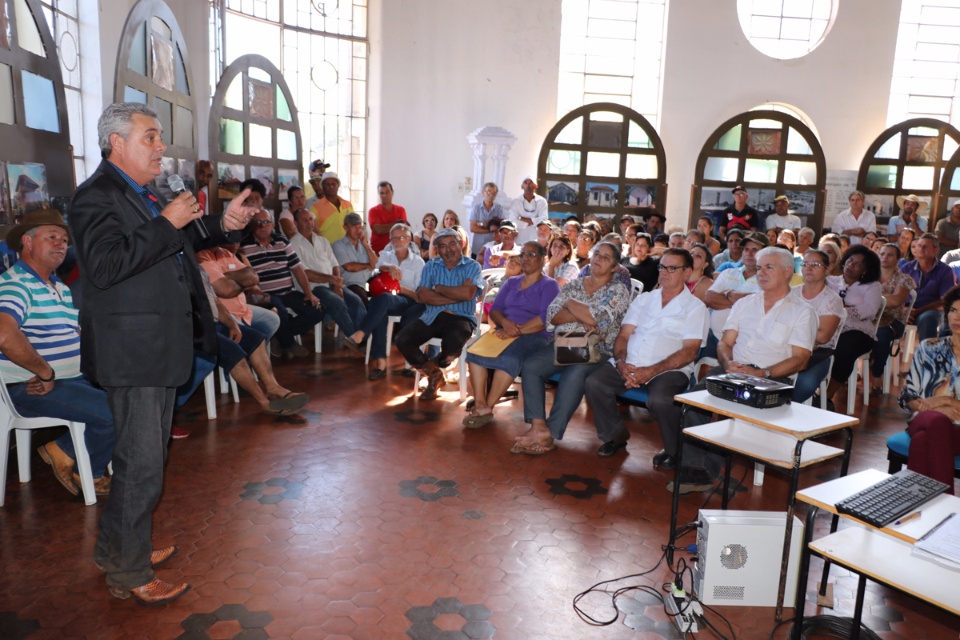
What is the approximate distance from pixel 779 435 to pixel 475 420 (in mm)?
1997

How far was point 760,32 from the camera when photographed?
11203 mm

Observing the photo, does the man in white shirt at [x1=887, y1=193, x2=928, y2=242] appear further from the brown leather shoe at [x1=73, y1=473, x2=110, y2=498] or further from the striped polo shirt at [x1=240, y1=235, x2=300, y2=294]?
the brown leather shoe at [x1=73, y1=473, x2=110, y2=498]

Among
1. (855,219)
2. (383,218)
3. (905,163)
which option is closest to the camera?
(383,218)

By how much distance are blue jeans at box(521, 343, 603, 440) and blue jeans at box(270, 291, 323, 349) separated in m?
2.45

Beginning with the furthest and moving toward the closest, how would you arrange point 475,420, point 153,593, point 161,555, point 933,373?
1. point 475,420
2. point 933,373
3. point 161,555
4. point 153,593

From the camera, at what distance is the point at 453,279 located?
16.6ft

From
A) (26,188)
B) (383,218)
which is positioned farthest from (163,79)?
(383,218)

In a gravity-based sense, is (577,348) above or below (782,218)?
below

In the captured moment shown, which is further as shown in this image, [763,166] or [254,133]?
[763,166]

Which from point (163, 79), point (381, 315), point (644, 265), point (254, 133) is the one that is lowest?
point (381, 315)

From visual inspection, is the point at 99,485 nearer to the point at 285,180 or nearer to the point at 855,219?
the point at 285,180

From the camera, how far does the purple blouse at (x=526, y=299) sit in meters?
4.50

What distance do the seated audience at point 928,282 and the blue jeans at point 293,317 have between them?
5.21 metres

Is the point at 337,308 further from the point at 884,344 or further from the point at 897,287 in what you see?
the point at 897,287
